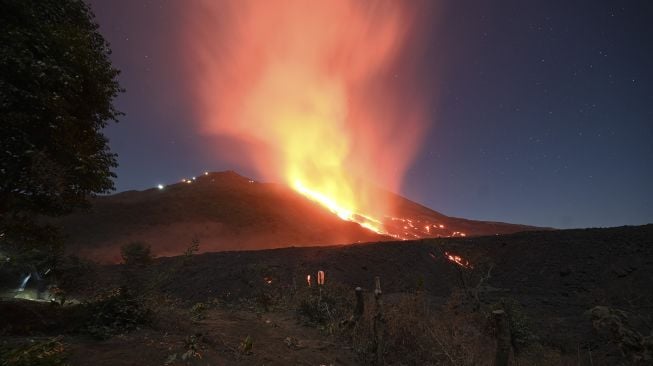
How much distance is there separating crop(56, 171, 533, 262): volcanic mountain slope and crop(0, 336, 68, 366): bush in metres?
44.2

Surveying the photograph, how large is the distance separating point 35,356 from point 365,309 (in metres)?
10.9

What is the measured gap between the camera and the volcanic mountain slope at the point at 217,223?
5238cm

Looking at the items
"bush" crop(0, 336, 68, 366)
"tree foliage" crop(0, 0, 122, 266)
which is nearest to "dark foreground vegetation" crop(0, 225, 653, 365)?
"bush" crop(0, 336, 68, 366)

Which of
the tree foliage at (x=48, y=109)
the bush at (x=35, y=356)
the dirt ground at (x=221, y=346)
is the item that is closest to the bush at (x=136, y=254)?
the dirt ground at (x=221, y=346)

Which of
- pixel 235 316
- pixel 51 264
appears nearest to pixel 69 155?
pixel 235 316

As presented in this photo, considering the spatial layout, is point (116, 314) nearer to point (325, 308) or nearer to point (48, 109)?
point (48, 109)

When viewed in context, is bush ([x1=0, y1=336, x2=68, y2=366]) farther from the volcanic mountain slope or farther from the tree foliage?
the volcanic mountain slope

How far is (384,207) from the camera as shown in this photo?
112812mm

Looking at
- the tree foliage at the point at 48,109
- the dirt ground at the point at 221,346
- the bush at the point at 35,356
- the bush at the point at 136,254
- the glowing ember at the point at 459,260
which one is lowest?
the dirt ground at the point at 221,346

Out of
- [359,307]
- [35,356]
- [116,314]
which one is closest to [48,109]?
[116,314]

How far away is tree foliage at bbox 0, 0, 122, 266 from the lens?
852 centimetres

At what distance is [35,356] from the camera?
5590mm

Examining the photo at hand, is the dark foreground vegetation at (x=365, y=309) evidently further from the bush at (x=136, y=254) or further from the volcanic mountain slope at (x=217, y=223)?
the volcanic mountain slope at (x=217, y=223)

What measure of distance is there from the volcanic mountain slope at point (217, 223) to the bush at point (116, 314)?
41.1 meters
